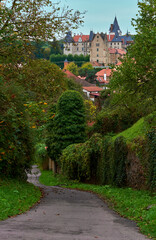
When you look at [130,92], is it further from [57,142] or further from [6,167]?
[57,142]

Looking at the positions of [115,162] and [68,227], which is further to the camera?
[115,162]

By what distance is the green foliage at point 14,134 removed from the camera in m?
16.7

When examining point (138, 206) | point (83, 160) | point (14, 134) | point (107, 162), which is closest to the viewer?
point (138, 206)

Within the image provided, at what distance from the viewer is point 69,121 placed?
38188 millimetres

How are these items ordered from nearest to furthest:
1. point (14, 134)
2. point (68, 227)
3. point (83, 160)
→ point (68, 227)
point (14, 134)
point (83, 160)

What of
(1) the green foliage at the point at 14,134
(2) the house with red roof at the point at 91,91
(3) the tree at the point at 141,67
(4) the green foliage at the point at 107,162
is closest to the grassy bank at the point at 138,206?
(4) the green foliage at the point at 107,162

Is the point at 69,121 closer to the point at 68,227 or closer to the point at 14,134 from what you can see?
the point at 14,134

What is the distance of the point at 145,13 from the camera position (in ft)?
73.0

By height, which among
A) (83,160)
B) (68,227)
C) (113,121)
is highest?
(113,121)

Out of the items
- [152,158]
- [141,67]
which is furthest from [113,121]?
[152,158]

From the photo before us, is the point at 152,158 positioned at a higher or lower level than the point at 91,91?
lower

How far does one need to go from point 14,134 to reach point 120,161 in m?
6.47

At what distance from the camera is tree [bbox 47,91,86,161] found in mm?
38219

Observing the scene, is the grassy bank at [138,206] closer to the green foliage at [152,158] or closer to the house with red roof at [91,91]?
the green foliage at [152,158]
